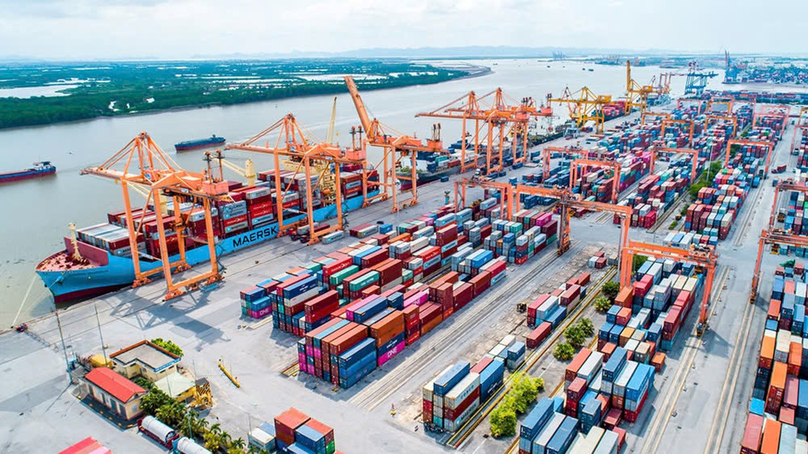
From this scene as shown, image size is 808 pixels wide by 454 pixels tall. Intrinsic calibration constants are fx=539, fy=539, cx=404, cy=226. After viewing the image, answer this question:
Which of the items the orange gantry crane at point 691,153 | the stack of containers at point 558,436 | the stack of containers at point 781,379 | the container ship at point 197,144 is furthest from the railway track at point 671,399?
the container ship at point 197,144

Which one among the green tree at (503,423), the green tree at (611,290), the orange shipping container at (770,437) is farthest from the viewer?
the green tree at (611,290)

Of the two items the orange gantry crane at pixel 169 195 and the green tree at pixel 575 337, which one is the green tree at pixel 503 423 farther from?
the orange gantry crane at pixel 169 195

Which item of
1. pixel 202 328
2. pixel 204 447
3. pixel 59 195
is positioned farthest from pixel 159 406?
pixel 59 195

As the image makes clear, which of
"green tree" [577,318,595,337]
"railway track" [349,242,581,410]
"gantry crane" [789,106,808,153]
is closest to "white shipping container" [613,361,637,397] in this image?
"green tree" [577,318,595,337]

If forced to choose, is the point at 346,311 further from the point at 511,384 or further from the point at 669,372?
the point at 669,372

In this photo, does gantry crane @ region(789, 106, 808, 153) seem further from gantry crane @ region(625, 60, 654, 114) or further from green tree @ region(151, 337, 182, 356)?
green tree @ region(151, 337, 182, 356)

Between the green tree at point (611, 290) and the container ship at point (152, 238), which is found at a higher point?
the container ship at point (152, 238)
